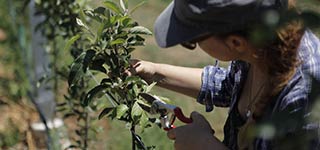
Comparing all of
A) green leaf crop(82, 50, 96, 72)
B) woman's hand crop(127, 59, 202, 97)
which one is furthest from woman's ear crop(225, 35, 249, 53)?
woman's hand crop(127, 59, 202, 97)

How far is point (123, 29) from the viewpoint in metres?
2.34

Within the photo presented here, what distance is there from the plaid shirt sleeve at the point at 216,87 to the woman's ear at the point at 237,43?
0.78 m

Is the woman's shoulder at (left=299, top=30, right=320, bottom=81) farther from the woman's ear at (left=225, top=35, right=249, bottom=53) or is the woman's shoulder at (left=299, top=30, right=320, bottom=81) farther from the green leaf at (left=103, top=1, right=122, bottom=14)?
the green leaf at (left=103, top=1, right=122, bottom=14)

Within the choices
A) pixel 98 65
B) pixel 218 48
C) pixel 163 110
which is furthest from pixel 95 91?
pixel 218 48

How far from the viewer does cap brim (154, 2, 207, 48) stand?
1.89 meters

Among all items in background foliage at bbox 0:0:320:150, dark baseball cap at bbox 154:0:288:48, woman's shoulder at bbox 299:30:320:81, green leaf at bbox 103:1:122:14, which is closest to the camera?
dark baseball cap at bbox 154:0:288:48

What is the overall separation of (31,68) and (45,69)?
3.09 feet

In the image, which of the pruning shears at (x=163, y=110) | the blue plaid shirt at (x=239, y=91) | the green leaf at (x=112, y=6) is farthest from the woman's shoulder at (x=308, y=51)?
the green leaf at (x=112, y=6)

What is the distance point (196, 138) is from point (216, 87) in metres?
0.53

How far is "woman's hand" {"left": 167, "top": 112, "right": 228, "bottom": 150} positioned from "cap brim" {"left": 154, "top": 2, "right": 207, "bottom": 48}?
33 centimetres

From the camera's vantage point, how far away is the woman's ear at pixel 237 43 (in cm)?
177

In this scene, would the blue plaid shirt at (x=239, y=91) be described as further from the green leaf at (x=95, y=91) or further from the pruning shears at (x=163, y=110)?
the green leaf at (x=95, y=91)

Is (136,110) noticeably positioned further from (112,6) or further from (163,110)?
(112,6)

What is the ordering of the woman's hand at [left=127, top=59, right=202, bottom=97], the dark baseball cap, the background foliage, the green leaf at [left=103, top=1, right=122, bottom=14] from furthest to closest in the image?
1. the background foliage
2. the woman's hand at [left=127, top=59, right=202, bottom=97]
3. the green leaf at [left=103, top=1, right=122, bottom=14]
4. the dark baseball cap
